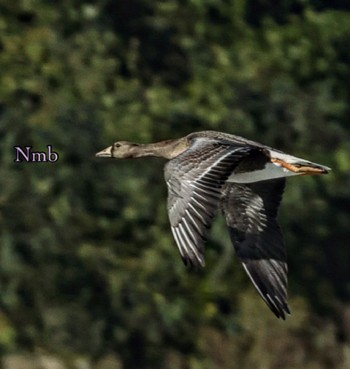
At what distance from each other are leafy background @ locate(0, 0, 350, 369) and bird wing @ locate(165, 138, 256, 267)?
6.62m

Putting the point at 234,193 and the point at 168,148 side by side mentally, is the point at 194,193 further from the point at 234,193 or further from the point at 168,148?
the point at 234,193

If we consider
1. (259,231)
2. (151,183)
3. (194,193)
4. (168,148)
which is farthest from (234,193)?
(151,183)

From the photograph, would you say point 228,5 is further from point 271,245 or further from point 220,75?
point 271,245

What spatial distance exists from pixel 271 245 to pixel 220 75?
7.27 metres

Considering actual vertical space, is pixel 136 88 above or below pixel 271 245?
below

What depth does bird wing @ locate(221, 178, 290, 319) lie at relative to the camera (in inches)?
589

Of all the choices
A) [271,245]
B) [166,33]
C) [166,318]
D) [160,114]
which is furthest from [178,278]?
[271,245]

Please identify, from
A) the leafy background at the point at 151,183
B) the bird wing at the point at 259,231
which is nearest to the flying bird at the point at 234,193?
the bird wing at the point at 259,231

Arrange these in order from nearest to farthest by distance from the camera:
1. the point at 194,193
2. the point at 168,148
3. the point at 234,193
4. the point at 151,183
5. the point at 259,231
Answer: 1. the point at 194,193
2. the point at 168,148
3. the point at 259,231
4. the point at 234,193
5. the point at 151,183

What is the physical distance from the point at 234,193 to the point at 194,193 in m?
2.30

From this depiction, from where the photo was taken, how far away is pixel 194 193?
42.9 ft

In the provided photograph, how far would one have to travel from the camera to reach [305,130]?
880 inches

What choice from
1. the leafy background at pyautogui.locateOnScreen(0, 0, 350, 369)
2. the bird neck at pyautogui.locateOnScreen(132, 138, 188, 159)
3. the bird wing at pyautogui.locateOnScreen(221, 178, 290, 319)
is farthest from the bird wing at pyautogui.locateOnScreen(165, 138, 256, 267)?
the leafy background at pyautogui.locateOnScreen(0, 0, 350, 369)

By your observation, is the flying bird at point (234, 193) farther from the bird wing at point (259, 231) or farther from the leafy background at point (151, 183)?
the leafy background at point (151, 183)
